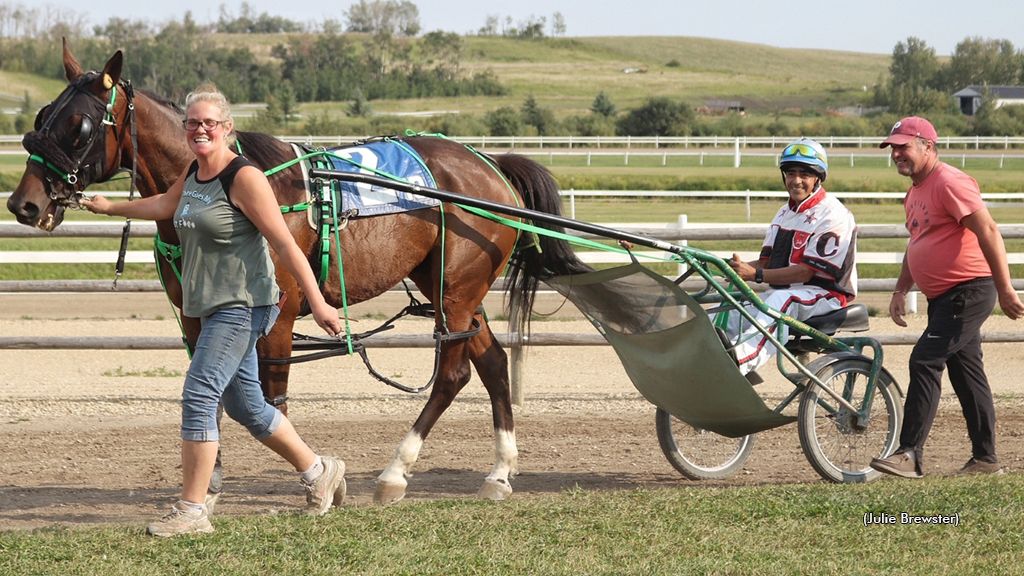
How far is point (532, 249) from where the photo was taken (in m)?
5.87

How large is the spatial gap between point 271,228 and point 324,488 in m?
1.18

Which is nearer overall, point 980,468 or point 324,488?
point 324,488

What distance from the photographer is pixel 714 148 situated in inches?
1885

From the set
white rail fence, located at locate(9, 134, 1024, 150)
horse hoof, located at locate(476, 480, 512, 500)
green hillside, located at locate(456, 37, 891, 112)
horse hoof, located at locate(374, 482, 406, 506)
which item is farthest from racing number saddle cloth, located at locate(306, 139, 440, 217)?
green hillside, located at locate(456, 37, 891, 112)

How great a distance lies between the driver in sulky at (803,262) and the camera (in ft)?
17.4

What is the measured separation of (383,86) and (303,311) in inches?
3725

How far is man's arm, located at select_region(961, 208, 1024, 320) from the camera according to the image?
4898 mm

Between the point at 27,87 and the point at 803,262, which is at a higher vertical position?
the point at 27,87

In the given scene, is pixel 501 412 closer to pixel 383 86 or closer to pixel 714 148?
pixel 714 148

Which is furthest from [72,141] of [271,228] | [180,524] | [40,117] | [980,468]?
[980,468]

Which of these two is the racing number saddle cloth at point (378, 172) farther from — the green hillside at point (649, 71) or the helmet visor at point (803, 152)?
the green hillside at point (649, 71)

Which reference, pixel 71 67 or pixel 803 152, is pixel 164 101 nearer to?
pixel 71 67

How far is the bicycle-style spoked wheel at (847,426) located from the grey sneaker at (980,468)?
36 cm

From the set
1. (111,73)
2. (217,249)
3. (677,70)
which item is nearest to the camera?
(217,249)
